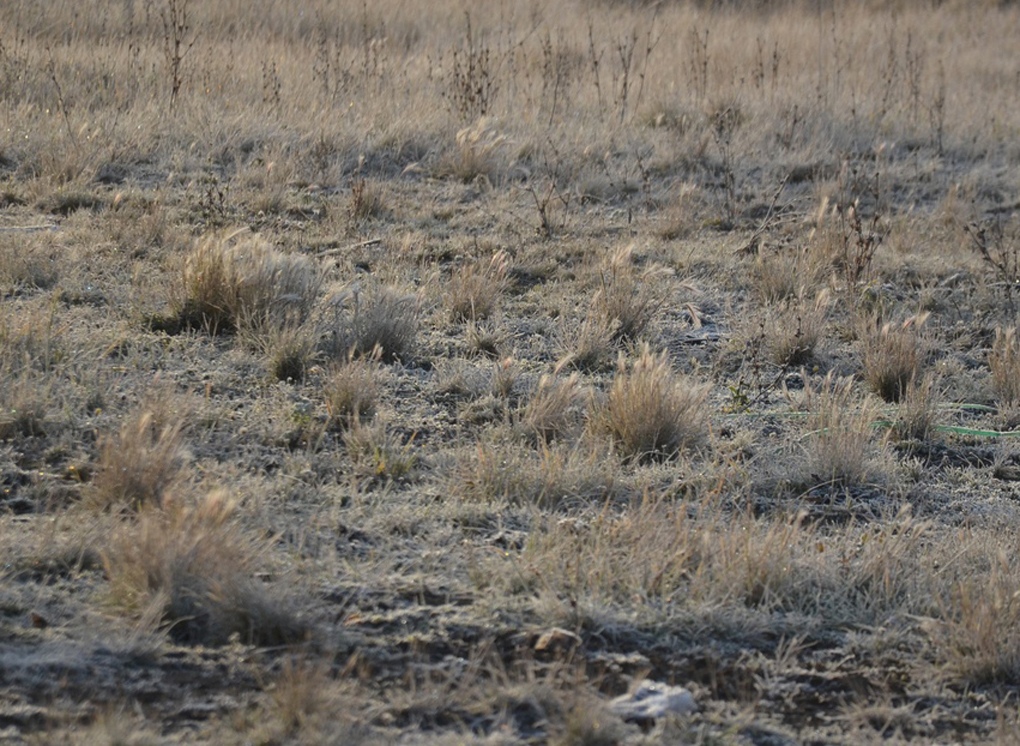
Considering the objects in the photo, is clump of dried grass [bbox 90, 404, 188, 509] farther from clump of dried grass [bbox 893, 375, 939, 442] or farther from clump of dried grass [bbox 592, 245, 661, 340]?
clump of dried grass [bbox 893, 375, 939, 442]

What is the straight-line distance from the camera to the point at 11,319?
4133 mm

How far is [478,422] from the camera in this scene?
410cm

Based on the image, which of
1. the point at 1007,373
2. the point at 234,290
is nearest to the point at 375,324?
the point at 234,290

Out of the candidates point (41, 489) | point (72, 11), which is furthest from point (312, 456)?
point (72, 11)

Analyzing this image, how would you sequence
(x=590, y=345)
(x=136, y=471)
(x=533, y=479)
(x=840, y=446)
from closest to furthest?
1. (x=136, y=471)
2. (x=533, y=479)
3. (x=840, y=446)
4. (x=590, y=345)

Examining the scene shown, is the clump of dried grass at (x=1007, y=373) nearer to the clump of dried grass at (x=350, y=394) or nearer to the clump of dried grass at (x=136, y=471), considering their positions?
the clump of dried grass at (x=350, y=394)

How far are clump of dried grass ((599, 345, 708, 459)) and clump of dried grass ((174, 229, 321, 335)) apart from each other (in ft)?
4.46

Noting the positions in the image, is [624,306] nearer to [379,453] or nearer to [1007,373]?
[1007,373]

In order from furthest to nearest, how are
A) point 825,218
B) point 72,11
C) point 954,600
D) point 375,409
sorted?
1. point 72,11
2. point 825,218
3. point 375,409
4. point 954,600

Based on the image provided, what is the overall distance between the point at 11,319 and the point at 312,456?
1.37m

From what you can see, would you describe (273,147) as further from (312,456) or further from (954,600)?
(954,600)

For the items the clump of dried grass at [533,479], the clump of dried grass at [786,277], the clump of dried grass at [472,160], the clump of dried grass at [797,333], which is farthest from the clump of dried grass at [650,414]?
the clump of dried grass at [472,160]

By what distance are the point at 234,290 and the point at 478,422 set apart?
1184 mm

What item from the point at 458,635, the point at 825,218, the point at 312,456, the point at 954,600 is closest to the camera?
the point at 458,635
